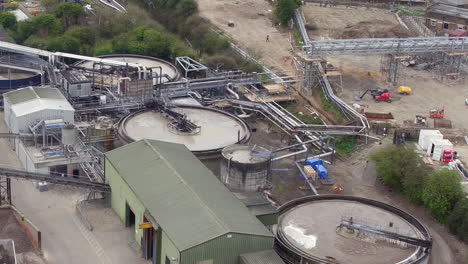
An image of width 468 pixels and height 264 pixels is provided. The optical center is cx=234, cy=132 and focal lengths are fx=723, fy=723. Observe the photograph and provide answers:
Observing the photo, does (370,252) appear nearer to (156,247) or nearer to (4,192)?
(156,247)

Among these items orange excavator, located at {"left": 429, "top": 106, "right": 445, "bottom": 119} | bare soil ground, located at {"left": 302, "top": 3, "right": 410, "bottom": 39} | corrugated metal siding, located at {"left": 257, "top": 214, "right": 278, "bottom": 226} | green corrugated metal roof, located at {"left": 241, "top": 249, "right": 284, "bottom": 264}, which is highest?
bare soil ground, located at {"left": 302, "top": 3, "right": 410, "bottom": 39}

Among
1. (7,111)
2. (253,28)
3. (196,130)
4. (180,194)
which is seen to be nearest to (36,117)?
(7,111)

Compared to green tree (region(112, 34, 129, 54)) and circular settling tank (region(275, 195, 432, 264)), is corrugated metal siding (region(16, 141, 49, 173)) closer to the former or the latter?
circular settling tank (region(275, 195, 432, 264))

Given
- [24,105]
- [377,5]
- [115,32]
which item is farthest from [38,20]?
[377,5]

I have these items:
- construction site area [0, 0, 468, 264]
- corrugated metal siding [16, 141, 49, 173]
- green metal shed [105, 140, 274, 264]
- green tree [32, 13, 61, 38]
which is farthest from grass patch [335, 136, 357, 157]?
green tree [32, 13, 61, 38]

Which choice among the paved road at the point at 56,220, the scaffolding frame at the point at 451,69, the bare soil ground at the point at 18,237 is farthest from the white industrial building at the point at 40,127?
the scaffolding frame at the point at 451,69

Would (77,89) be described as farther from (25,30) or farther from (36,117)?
(25,30)
